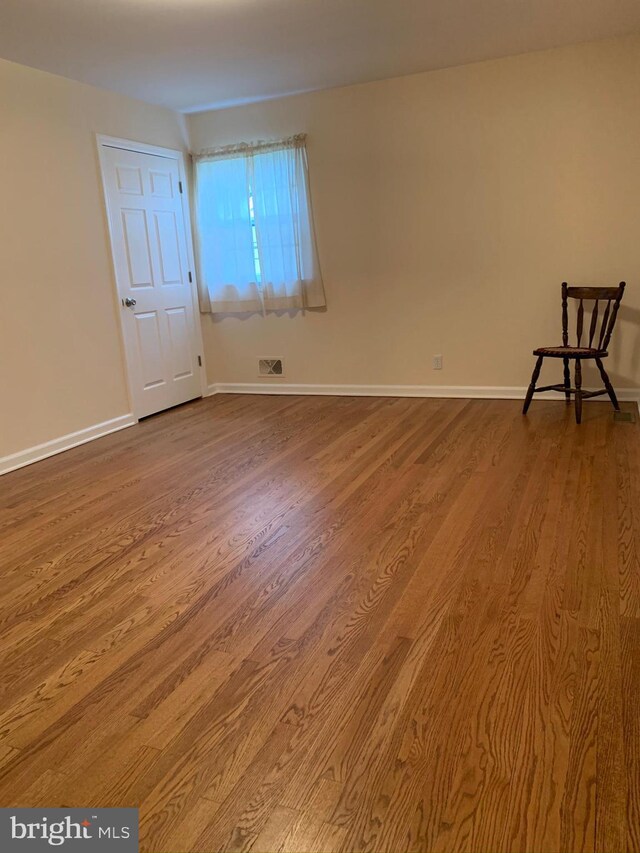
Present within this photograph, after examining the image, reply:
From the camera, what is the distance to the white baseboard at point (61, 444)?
3.85m

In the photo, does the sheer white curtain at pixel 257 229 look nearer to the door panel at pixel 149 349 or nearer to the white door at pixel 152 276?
the white door at pixel 152 276

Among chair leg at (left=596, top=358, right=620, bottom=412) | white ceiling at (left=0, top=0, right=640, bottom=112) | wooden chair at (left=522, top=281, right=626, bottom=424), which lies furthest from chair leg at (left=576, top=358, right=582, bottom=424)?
white ceiling at (left=0, top=0, right=640, bottom=112)

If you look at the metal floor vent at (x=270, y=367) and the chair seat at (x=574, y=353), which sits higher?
the chair seat at (x=574, y=353)

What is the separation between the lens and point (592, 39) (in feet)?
13.4

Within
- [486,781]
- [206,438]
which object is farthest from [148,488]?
[486,781]

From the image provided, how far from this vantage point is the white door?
15.2ft

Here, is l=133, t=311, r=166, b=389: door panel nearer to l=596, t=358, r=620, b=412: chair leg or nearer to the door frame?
the door frame

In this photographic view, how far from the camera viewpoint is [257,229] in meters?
5.22

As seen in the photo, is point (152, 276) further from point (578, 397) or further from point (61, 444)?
point (578, 397)

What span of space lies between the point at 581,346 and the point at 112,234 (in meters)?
3.49

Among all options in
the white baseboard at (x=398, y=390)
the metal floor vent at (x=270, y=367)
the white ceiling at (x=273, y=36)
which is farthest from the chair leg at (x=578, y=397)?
the metal floor vent at (x=270, y=367)

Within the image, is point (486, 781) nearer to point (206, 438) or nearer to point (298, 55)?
point (206, 438)

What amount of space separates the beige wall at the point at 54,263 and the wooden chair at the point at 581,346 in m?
3.04

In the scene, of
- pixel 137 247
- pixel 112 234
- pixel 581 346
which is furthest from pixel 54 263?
pixel 581 346
